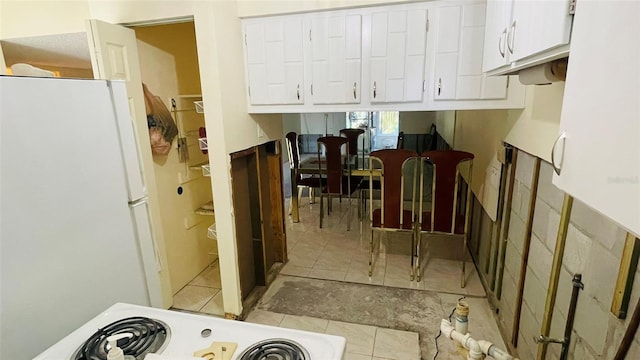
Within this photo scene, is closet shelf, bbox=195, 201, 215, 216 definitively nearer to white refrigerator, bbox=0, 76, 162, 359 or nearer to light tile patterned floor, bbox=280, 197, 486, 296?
light tile patterned floor, bbox=280, 197, 486, 296

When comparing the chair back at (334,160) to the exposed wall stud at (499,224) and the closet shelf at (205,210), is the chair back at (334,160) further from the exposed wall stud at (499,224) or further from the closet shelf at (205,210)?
the exposed wall stud at (499,224)

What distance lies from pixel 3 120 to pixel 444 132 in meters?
5.49

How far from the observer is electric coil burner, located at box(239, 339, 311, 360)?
93cm

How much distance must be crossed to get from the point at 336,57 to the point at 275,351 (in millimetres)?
1785

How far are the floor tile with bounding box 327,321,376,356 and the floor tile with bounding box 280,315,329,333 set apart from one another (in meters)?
0.06

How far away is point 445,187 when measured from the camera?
270cm

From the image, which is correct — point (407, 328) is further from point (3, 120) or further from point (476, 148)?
point (3, 120)

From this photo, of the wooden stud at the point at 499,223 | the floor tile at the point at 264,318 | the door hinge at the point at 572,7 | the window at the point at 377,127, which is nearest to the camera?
the door hinge at the point at 572,7

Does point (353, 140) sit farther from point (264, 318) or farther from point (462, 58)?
point (264, 318)

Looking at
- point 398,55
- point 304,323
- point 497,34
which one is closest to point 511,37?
point 497,34

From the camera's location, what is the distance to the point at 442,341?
214 cm

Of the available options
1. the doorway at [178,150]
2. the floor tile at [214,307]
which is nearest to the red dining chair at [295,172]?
the doorway at [178,150]

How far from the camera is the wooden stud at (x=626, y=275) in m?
0.93

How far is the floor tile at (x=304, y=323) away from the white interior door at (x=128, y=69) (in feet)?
2.87
